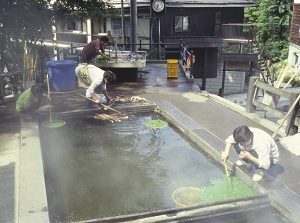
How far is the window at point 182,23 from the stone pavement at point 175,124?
12.1 metres

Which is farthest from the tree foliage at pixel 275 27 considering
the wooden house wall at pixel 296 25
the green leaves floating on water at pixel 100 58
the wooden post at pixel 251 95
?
the wooden post at pixel 251 95

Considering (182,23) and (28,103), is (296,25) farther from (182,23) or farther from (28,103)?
(28,103)

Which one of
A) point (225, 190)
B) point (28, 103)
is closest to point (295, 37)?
point (28, 103)

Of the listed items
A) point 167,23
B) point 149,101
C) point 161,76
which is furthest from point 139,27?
point 149,101

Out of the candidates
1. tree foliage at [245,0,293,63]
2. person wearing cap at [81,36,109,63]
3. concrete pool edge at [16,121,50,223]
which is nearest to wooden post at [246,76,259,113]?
person wearing cap at [81,36,109,63]

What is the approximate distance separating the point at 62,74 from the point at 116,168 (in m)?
6.27

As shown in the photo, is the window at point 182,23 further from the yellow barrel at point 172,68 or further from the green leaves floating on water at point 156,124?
the green leaves floating on water at point 156,124

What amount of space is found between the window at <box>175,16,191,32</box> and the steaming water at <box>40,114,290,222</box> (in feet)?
59.6

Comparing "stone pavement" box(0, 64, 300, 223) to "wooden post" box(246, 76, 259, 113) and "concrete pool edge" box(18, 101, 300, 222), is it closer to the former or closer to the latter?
"concrete pool edge" box(18, 101, 300, 222)

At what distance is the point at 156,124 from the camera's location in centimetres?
966

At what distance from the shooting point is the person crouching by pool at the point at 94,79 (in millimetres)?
10016

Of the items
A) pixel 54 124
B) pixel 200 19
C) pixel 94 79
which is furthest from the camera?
pixel 200 19

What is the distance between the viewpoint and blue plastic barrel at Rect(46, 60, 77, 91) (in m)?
12.0

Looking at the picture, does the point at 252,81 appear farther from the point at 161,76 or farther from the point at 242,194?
the point at 161,76
